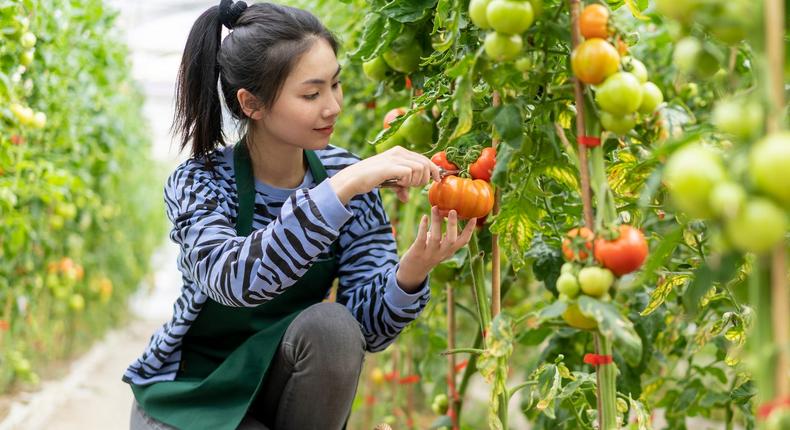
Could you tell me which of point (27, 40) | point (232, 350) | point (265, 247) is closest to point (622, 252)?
point (265, 247)

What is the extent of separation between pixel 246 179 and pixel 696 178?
103cm

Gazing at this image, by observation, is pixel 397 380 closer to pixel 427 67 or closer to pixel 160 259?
pixel 427 67

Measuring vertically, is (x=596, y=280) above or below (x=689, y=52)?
below

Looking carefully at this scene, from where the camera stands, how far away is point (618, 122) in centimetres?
90

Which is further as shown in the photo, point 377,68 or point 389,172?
point 377,68

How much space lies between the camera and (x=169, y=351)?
1.54 meters

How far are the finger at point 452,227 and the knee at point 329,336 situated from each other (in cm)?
25

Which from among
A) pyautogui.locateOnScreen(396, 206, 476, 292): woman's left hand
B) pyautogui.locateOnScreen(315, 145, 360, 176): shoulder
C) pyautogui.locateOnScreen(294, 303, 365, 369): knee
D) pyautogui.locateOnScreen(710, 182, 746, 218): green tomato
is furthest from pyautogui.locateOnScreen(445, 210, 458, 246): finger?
pyautogui.locateOnScreen(710, 182, 746, 218): green tomato

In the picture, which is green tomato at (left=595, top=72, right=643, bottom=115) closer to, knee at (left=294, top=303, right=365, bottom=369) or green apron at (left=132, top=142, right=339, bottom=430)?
knee at (left=294, top=303, right=365, bottom=369)

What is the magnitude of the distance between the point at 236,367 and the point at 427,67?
23.7 inches

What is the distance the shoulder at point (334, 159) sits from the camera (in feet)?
5.45

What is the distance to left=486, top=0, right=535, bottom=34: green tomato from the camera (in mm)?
859

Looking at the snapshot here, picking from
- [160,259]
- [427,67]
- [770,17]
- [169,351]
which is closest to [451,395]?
[169,351]

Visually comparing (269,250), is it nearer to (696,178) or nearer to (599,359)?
(599,359)
